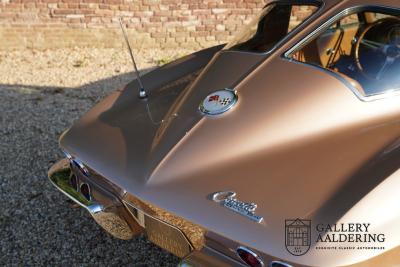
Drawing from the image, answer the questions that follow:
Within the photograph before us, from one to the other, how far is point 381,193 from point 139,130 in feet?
4.24

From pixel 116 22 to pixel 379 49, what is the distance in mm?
4213

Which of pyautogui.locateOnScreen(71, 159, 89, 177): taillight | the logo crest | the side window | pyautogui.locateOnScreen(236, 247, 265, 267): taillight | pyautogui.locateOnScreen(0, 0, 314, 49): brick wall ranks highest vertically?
the side window

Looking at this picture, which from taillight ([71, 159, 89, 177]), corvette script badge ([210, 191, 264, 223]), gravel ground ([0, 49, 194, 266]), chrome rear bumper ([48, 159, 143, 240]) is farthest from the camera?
gravel ground ([0, 49, 194, 266])

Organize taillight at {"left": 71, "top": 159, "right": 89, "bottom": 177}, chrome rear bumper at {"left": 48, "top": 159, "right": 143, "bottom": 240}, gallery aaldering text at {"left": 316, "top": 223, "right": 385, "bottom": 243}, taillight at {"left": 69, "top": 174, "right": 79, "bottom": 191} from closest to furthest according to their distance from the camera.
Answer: gallery aaldering text at {"left": 316, "top": 223, "right": 385, "bottom": 243} < chrome rear bumper at {"left": 48, "top": 159, "right": 143, "bottom": 240} < taillight at {"left": 71, "top": 159, "right": 89, "bottom": 177} < taillight at {"left": 69, "top": 174, "right": 79, "bottom": 191}

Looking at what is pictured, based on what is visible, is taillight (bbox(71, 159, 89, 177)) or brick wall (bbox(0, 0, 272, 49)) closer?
taillight (bbox(71, 159, 89, 177))

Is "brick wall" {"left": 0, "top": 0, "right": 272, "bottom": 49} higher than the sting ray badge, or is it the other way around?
the sting ray badge

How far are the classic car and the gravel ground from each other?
1.83ft

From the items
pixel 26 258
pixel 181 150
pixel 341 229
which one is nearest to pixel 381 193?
pixel 341 229

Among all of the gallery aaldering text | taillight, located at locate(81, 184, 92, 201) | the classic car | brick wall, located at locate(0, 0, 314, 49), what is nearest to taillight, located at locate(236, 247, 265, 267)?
the classic car

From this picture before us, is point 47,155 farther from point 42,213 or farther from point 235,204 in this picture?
point 235,204

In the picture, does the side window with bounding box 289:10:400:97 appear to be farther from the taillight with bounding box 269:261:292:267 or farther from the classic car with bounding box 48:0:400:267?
the taillight with bounding box 269:261:292:267

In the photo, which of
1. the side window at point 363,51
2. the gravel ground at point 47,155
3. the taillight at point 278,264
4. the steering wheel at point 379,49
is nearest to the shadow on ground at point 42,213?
the gravel ground at point 47,155

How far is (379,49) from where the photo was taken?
9.37 feet

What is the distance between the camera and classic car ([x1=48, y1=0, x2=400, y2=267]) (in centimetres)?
191
